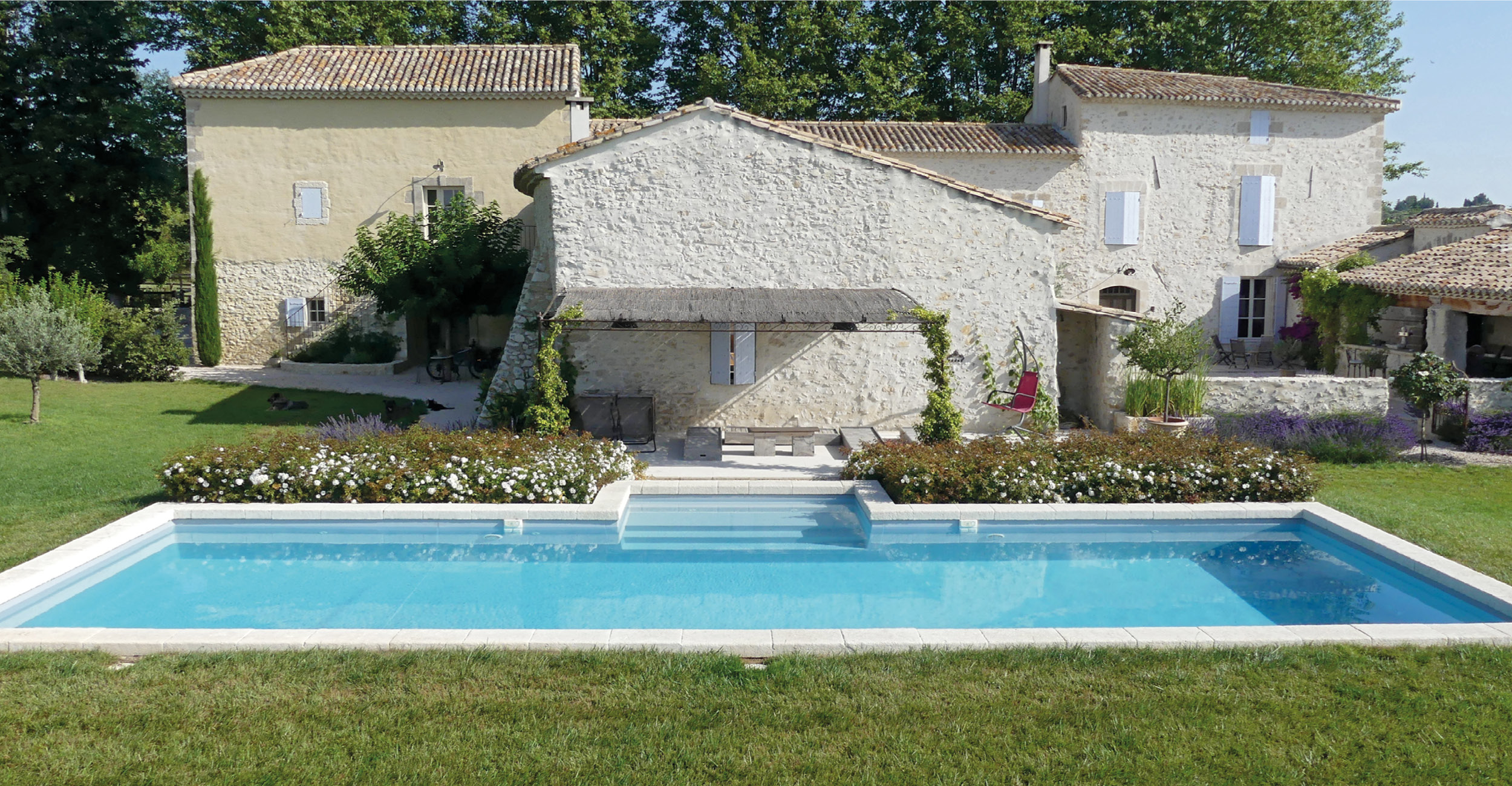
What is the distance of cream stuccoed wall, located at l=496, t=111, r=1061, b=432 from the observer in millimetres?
13328

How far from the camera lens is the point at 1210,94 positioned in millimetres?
21766

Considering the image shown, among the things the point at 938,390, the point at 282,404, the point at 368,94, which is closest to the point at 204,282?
the point at 368,94

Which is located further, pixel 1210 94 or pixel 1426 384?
pixel 1210 94

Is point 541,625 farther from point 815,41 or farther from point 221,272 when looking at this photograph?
point 815,41

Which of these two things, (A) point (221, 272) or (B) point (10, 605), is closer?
(B) point (10, 605)

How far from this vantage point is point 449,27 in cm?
3008

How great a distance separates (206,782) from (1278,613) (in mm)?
7426

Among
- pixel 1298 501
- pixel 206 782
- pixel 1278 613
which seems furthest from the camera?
pixel 1298 501

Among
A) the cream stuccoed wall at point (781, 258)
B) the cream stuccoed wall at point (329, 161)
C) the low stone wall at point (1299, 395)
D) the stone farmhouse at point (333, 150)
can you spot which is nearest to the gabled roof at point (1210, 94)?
the cream stuccoed wall at point (781, 258)

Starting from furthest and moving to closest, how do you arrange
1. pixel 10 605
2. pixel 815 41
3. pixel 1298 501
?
pixel 815 41 < pixel 1298 501 < pixel 10 605

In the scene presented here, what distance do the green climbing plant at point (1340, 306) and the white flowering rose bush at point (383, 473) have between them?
49.9 feet

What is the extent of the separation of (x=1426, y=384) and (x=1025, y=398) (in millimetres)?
5420

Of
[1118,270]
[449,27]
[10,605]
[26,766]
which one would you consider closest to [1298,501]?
[26,766]

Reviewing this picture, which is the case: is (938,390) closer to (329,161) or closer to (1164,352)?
(1164,352)
